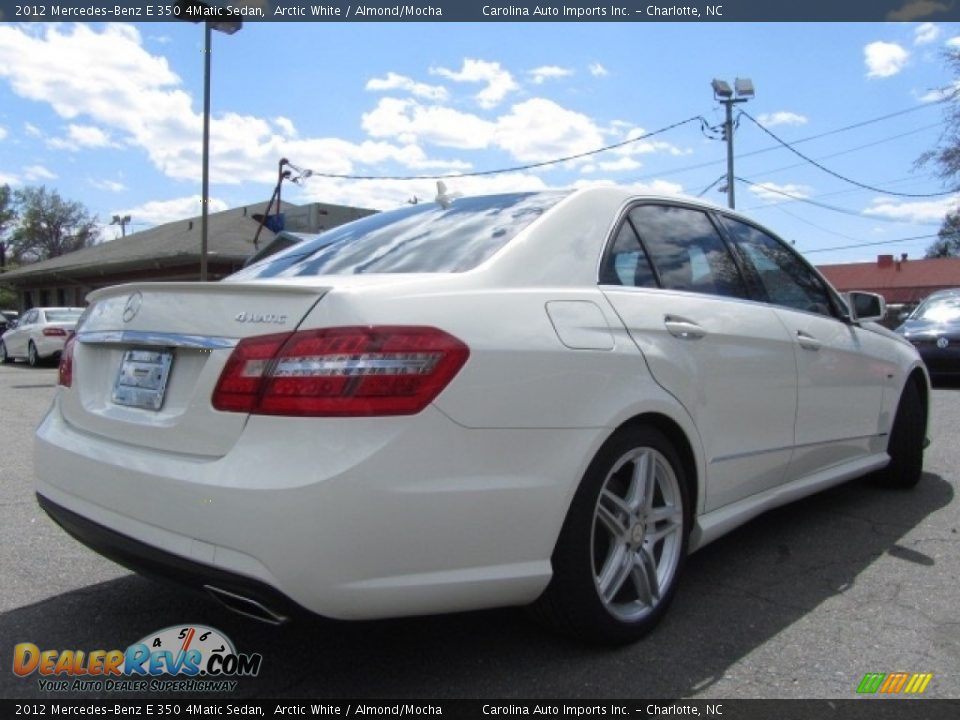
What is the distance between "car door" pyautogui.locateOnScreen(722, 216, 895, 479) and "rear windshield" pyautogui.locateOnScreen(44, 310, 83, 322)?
17.8 m

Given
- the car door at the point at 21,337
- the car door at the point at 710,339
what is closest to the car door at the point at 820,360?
the car door at the point at 710,339

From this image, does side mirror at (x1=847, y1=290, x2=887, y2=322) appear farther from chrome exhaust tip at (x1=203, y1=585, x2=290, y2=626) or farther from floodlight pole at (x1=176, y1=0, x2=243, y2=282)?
floodlight pole at (x1=176, y1=0, x2=243, y2=282)

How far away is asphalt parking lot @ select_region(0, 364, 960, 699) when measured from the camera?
2.42 meters

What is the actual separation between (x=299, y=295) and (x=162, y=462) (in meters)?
0.63

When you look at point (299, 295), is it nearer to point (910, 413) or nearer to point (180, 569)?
point (180, 569)

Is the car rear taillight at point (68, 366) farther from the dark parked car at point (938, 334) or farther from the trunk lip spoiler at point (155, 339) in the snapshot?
the dark parked car at point (938, 334)

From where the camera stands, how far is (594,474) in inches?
97.0

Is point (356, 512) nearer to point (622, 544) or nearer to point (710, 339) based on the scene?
point (622, 544)

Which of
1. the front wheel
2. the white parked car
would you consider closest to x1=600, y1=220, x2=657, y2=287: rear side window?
the front wheel

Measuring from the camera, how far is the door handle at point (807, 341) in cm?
366

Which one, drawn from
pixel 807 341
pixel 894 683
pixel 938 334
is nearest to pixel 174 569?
pixel 894 683

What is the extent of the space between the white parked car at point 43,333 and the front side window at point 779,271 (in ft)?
55.9

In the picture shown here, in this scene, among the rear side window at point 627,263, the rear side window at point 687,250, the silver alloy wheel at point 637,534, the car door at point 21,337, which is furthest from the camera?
the car door at point 21,337

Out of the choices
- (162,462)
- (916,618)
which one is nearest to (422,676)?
(162,462)
